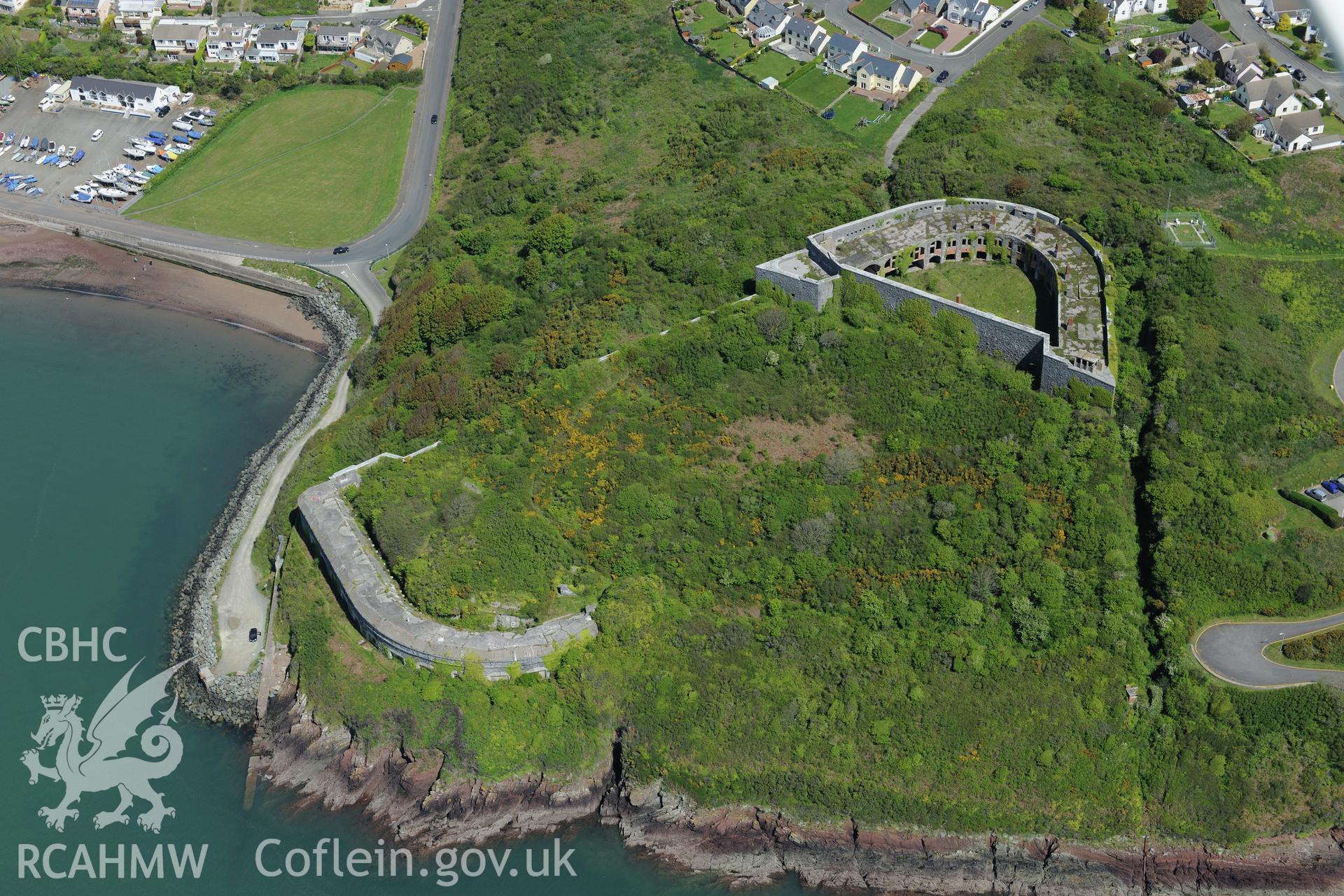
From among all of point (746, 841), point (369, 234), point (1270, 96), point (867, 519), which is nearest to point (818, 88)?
point (1270, 96)

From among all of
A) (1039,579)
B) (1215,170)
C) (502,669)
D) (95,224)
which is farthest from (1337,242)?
(95,224)

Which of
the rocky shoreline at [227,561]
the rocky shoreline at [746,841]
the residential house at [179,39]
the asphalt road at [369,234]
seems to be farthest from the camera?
the residential house at [179,39]

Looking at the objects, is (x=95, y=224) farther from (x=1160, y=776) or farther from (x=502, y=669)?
(x=1160, y=776)

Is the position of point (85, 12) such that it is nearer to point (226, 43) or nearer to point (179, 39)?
point (179, 39)

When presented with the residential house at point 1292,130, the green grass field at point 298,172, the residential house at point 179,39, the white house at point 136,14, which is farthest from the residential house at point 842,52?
the white house at point 136,14

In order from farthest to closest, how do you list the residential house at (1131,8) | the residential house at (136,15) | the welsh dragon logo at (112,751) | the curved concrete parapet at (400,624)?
the residential house at (136,15)
the residential house at (1131,8)
the curved concrete parapet at (400,624)
the welsh dragon logo at (112,751)

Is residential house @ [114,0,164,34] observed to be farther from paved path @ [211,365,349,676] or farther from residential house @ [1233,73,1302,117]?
residential house @ [1233,73,1302,117]

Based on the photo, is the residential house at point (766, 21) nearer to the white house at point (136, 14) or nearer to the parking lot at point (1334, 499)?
the white house at point (136, 14)
